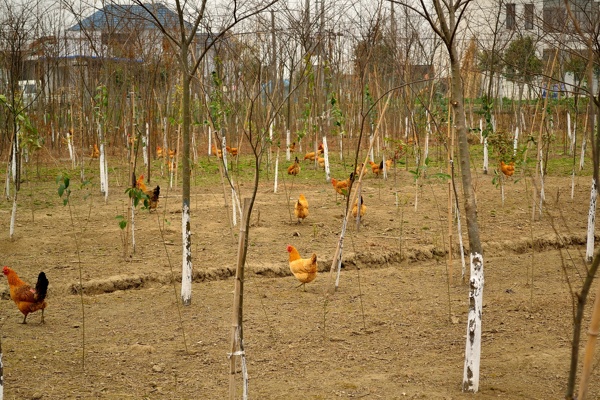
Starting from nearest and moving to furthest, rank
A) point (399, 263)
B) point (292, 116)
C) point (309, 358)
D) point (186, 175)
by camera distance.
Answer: point (309, 358)
point (186, 175)
point (399, 263)
point (292, 116)

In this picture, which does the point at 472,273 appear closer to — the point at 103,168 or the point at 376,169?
the point at 103,168

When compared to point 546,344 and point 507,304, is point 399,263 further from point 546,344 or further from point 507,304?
point 546,344

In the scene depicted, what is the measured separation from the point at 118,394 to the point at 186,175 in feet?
6.01

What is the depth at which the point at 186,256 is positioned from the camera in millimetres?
5348

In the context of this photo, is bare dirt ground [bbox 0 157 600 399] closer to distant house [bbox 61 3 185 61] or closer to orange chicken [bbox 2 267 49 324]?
orange chicken [bbox 2 267 49 324]

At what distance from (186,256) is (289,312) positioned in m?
0.93

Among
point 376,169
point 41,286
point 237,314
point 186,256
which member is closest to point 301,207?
point 186,256

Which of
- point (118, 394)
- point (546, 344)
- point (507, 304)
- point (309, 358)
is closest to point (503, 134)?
point (507, 304)

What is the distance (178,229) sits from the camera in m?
8.36

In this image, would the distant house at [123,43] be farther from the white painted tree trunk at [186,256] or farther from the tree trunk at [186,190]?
the white painted tree trunk at [186,256]

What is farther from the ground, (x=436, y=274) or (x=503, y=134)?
(x=503, y=134)

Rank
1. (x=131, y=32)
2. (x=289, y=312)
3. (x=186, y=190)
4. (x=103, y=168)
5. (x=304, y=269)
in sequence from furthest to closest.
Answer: (x=103, y=168) < (x=131, y=32) < (x=304, y=269) < (x=289, y=312) < (x=186, y=190)

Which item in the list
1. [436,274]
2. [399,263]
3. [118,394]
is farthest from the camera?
[399,263]

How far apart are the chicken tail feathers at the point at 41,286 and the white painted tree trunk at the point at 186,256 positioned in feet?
3.35
